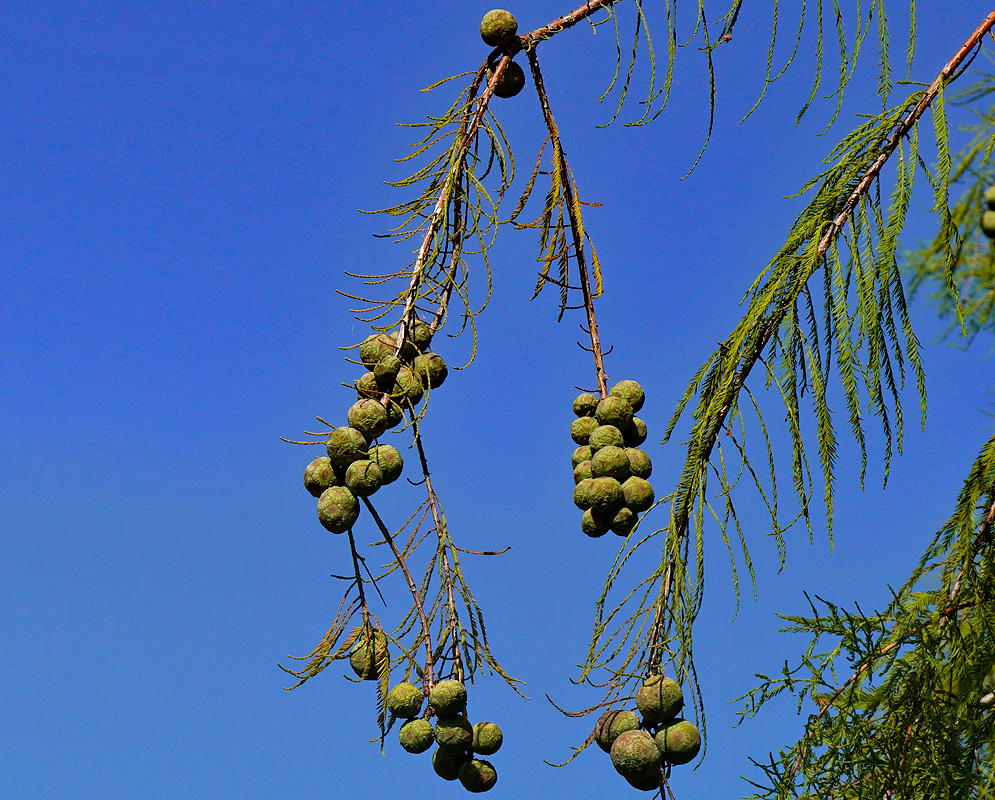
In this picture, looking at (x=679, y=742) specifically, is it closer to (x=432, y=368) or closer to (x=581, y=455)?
(x=581, y=455)

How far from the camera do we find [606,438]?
2.34 meters

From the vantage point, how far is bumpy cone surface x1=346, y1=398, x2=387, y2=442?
2.03 metres

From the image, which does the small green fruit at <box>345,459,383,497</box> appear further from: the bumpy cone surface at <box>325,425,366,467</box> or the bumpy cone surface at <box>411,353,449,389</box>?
the bumpy cone surface at <box>411,353,449,389</box>

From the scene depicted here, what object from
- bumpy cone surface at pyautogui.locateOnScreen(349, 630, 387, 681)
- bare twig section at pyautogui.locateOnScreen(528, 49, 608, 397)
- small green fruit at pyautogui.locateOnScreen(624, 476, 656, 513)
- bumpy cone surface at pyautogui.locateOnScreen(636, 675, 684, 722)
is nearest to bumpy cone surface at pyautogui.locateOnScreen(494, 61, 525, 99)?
bare twig section at pyautogui.locateOnScreen(528, 49, 608, 397)

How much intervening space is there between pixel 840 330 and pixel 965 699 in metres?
0.96

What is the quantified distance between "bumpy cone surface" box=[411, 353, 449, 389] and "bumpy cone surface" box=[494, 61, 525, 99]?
75cm

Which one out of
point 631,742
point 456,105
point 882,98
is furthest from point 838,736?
point 456,105

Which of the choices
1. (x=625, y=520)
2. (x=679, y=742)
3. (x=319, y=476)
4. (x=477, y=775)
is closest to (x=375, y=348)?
(x=319, y=476)

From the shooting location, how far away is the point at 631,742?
1942 mm

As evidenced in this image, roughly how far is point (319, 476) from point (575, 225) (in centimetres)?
98

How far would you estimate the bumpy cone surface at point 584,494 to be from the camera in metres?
2.26

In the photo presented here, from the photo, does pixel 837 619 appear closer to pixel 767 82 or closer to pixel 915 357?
pixel 915 357

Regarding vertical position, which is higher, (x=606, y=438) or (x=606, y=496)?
(x=606, y=438)

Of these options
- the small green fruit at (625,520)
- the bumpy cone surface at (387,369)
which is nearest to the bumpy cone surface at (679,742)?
the small green fruit at (625,520)
